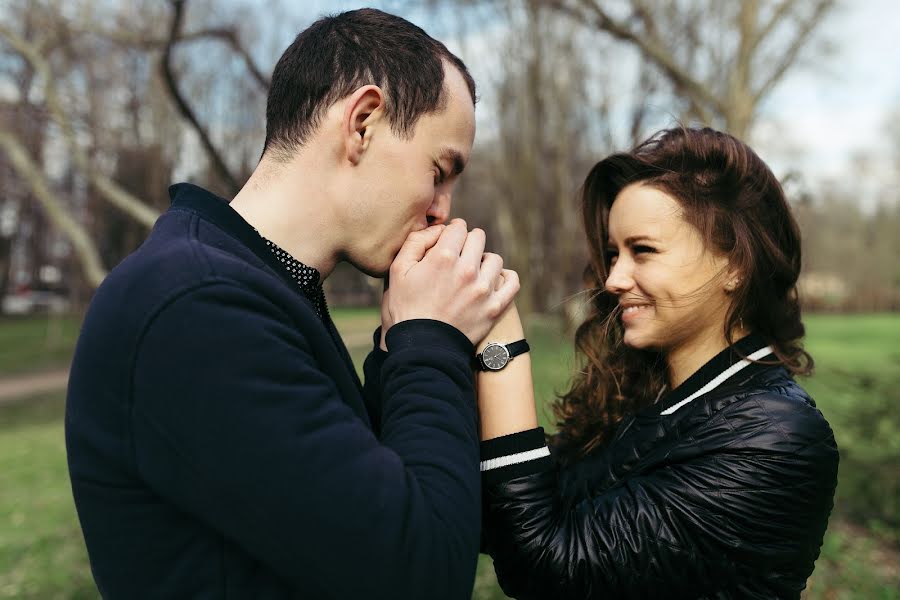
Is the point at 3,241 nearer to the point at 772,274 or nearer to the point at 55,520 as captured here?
the point at 55,520

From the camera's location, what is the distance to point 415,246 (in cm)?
163

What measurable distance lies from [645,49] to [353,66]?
5351mm

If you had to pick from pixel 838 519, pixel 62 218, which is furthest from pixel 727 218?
pixel 62 218

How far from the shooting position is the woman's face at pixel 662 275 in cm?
194

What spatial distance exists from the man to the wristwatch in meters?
0.11

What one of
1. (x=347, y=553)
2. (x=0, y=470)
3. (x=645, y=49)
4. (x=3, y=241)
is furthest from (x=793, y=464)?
(x=3, y=241)

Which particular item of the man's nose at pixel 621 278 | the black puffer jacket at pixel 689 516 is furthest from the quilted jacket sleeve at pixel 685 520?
the man's nose at pixel 621 278

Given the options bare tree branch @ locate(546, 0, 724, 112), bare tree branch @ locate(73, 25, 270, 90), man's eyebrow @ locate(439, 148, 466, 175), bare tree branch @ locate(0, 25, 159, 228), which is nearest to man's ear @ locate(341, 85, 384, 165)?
man's eyebrow @ locate(439, 148, 466, 175)

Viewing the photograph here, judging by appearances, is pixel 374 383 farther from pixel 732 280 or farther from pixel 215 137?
pixel 215 137

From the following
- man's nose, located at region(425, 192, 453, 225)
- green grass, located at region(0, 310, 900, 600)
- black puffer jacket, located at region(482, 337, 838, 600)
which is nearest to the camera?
black puffer jacket, located at region(482, 337, 838, 600)

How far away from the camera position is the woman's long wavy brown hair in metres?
1.94

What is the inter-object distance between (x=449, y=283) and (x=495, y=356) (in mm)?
243

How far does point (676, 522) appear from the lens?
1.62m

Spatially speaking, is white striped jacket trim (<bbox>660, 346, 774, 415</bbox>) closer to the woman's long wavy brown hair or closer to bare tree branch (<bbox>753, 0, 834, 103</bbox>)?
the woman's long wavy brown hair
